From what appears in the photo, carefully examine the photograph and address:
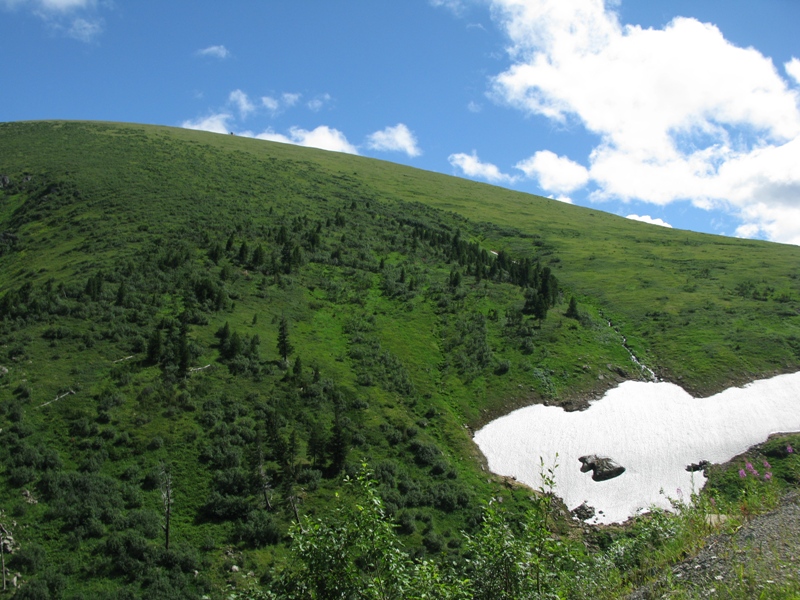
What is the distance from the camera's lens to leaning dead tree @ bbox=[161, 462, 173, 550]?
92.6 feet

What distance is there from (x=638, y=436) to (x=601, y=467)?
688 centimetres

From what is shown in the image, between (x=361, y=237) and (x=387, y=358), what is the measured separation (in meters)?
43.4

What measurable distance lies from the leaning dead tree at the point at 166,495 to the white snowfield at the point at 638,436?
26.7 meters

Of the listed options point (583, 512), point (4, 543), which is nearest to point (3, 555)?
point (4, 543)

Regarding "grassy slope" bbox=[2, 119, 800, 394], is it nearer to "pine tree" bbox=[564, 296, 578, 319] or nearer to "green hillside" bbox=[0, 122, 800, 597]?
"green hillside" bbox=[0, 122, 800, 597]

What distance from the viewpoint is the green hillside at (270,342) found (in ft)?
101

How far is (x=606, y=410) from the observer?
2079 inches

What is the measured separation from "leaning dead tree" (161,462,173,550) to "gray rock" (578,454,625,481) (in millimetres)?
33460

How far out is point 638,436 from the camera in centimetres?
4788

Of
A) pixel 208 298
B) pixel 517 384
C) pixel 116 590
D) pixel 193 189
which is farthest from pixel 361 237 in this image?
pixel 116 590

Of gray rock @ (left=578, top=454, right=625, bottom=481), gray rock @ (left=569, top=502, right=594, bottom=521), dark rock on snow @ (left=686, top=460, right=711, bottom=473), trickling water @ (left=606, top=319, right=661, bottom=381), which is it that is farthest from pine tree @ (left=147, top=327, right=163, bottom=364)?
trickling water @ (left=606, top=319, right=661, bottom=381)

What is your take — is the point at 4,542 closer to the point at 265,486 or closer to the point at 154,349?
the point at 265,486

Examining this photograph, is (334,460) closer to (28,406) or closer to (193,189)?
(28,406)

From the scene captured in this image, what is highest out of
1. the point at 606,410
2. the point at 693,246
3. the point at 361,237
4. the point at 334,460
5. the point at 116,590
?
the point at 693,246
